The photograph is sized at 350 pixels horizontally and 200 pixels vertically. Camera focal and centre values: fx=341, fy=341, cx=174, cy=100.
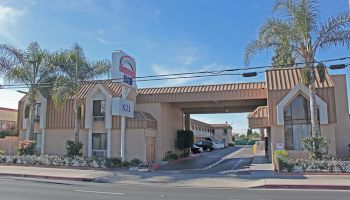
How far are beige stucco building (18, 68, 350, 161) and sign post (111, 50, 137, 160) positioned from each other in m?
0.81

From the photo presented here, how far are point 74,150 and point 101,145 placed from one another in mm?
3090

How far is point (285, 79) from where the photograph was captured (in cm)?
2448

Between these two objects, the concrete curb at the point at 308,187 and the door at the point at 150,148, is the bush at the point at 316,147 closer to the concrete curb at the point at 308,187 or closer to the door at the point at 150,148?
the concrete curb at the point at 308,187

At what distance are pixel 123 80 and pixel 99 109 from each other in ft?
15.5

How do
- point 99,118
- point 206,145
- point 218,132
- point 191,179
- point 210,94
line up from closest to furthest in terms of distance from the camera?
1. point 191,179
2. point 210,94
3. point 99,118
4. point 206,145
5. point 218,132

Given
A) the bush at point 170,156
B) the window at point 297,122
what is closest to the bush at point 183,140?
the bush at point 170,156

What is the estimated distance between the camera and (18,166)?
24234mm

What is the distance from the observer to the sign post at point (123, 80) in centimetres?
2367

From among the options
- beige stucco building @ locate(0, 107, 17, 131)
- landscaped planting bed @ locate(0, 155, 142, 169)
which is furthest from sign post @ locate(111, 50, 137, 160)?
beige stucco building @ locate(0, 107, 17, 131)

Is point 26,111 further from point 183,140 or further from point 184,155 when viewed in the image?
point 184,155

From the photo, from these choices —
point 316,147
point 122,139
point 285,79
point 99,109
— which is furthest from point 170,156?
point 316,147

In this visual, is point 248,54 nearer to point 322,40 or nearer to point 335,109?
point 322,40

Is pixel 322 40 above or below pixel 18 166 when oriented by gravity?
above

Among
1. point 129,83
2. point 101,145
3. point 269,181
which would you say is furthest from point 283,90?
point 101,145
